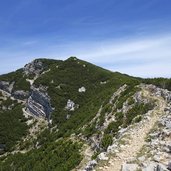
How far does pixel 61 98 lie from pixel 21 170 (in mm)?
34477

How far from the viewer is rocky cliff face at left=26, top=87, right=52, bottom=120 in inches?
2984

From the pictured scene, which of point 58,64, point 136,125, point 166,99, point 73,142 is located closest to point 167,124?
point 136,125

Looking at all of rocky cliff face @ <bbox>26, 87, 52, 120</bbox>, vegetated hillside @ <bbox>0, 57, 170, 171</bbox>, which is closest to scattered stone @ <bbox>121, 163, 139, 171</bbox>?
vegetated hillside @ <bbox>0, 57, 170, 171</bbox>

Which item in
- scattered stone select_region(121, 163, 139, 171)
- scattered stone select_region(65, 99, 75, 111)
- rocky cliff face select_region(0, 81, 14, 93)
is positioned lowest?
scattered stone select_region(65, 99, 75, 111)

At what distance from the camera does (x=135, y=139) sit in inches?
978

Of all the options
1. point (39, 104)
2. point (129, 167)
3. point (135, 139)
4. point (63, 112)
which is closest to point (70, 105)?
point (63, 112)

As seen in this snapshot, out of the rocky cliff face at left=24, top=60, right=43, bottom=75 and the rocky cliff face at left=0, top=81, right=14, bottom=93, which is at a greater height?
the rocky cliff face at left=24, top=60, right=43, bottom=75

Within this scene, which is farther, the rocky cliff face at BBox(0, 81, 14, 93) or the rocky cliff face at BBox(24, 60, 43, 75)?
the rocky cliff face at BBox(24, 60, 43, 75)

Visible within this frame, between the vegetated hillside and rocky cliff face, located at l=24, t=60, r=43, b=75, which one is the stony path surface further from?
rocky cliff face, located at l=24, t=60, r=43, b=75

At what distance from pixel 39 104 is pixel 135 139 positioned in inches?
2216

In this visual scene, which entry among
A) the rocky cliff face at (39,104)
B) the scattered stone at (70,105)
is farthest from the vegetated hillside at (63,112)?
the scattered stone at (70,105)

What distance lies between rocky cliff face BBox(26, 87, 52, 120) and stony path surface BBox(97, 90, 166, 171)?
43561mm

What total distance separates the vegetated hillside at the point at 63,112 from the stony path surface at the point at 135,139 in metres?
1.24

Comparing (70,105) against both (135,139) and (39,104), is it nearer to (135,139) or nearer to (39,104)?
(39,104)
